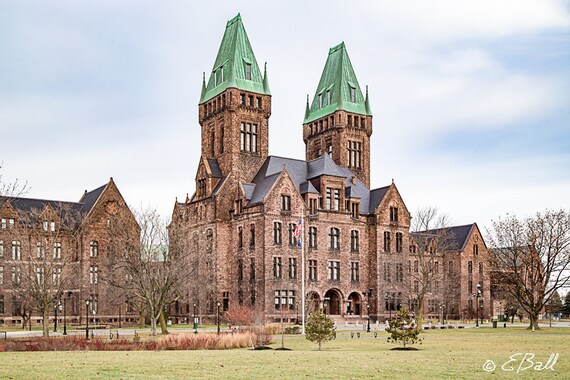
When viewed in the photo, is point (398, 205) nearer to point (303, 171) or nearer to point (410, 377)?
point (303, 171)

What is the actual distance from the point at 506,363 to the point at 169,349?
56.7 ft

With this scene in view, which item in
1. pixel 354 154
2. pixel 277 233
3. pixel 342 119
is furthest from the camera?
pixel 354 154

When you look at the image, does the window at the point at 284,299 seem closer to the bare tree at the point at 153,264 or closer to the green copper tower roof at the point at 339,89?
the bare tree at the point at 153,264

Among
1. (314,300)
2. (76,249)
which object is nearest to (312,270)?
(314,300)

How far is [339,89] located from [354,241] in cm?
2343

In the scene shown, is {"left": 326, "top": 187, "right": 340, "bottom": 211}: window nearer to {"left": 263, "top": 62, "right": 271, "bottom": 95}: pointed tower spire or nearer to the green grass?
{"left": 263, "top": 62, "right": 271, "bottom": 95}: pointed tower spire

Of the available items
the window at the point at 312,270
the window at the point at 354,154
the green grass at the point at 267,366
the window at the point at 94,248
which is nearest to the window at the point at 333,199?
the window at the point at 312,270

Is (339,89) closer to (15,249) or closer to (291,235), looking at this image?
(291,235)

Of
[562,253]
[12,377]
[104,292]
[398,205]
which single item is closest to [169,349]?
[12,377]

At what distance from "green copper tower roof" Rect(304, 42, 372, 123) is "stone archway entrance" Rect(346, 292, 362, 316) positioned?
2646 centimetres

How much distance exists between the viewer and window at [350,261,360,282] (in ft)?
286

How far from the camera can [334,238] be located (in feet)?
281

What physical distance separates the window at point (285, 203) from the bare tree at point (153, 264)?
14.5m

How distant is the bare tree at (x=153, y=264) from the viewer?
5984 cm
